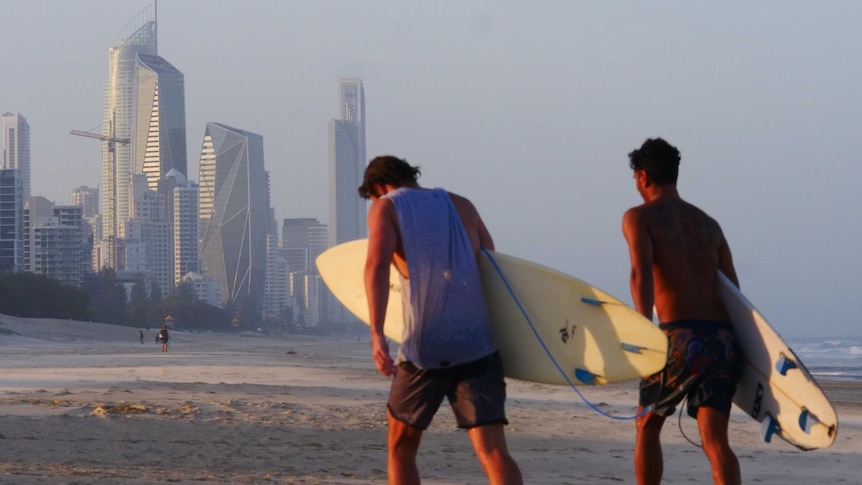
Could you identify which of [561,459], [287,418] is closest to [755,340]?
[561,459]

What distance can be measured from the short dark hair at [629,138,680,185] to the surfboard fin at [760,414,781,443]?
100 cm

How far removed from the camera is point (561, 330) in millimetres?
4496

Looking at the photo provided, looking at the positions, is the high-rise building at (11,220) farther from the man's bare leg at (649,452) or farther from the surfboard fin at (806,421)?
the surfboard fin at (806,421)

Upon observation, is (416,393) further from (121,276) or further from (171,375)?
(121,276)

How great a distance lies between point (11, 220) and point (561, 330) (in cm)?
15451

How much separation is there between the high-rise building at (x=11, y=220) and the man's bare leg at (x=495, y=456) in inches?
5832

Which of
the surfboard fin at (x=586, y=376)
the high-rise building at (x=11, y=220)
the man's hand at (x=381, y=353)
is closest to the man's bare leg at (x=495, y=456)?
the man's hand at (x=381, y=353)

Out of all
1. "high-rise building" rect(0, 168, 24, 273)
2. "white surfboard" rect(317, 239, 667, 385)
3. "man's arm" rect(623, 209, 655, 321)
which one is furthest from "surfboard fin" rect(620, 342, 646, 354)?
"high-rise building" rect(0, 168, 24, 273)

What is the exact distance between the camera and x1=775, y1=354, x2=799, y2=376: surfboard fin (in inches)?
176

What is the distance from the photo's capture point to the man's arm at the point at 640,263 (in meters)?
4.46

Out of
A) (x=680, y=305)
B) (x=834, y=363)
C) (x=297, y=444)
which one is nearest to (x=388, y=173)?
(x=680, y=305)

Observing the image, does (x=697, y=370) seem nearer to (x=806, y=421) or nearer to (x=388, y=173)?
(x=806, y=421)

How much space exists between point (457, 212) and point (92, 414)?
594 cm

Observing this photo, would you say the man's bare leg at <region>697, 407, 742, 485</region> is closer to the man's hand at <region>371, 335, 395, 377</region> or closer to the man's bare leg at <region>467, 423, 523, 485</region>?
the man's bare leg at <region>467, 423, 523, 485</region>
